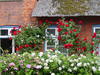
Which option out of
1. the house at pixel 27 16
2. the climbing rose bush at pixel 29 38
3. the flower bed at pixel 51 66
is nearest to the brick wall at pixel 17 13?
the house at pixel 27 16

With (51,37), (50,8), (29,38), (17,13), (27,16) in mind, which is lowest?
(51,37)

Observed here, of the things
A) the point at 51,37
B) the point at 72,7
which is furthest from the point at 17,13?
the point at 72,7

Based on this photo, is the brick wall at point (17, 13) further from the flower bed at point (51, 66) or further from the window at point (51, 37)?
the flower bed at point (51, 66)

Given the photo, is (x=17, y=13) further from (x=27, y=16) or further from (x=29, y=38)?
(x=29, y=38)

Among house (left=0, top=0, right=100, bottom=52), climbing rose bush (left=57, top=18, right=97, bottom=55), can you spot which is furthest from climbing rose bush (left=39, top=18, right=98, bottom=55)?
house (left=0, top=0, right=100, bottom=52)

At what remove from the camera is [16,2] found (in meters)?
10.1

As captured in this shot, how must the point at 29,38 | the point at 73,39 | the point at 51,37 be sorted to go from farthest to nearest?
the point at 51,37 → the point at 29,38 → the point at 73,39

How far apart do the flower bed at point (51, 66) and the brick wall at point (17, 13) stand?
3954 millimetres

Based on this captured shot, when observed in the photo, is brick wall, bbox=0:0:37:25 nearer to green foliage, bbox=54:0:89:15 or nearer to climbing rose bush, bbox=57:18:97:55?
green foliage, bbox=54:0:89:15

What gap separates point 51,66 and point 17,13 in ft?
15.3

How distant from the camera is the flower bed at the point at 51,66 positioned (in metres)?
5.85

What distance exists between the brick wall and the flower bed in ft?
13.0

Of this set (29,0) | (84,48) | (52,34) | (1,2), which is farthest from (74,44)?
(1,2)

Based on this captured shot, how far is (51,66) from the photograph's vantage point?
5.94 metres
